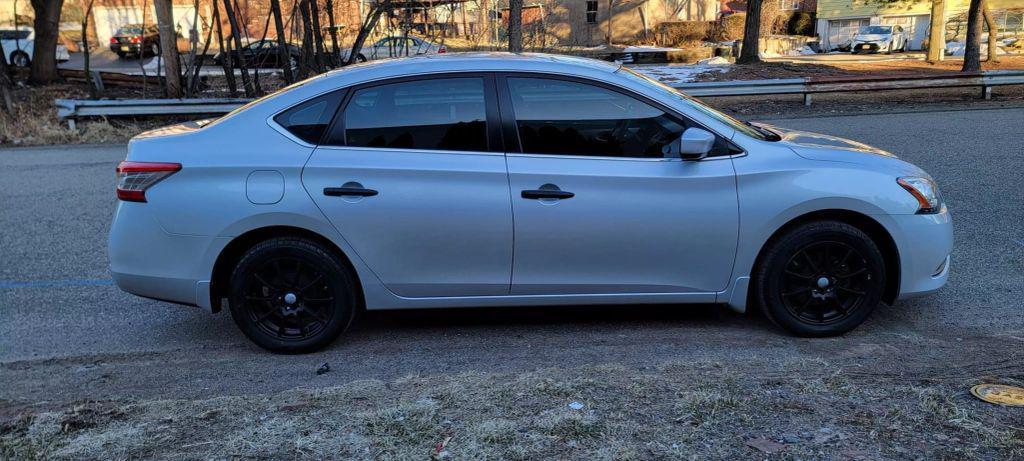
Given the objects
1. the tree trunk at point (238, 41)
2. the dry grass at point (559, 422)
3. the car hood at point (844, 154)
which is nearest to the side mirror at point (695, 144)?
the car hood at point (844, 154)

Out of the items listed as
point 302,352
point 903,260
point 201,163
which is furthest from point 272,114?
point 903,260

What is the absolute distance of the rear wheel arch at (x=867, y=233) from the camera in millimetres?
4676

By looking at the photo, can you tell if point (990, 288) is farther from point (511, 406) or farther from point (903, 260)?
point (511, 406)

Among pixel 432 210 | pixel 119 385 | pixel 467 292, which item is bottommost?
pixel 119 385

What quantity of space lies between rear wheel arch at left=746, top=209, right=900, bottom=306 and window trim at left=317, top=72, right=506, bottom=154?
1623 millimetres

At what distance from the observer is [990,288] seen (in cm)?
560

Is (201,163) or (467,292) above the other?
(201,163)

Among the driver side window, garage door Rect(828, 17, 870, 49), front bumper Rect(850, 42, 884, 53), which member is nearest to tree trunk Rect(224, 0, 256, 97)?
the driver side window

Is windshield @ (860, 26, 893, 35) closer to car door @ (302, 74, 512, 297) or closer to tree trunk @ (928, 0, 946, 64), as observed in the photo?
tree trunk @ (928, 0, 946, 64)

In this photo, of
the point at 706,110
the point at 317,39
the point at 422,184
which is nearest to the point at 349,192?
the point at 422,184

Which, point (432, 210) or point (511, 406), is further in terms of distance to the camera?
point (432, 210)

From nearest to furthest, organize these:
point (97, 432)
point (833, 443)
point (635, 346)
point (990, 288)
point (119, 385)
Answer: point (833, 443)
point (97, 432)
point (119, 385)
point (635, 346)
point (990, 288)

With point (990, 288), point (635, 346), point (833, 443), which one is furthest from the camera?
point (990, 288)

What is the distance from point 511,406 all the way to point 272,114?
223 centimetres
